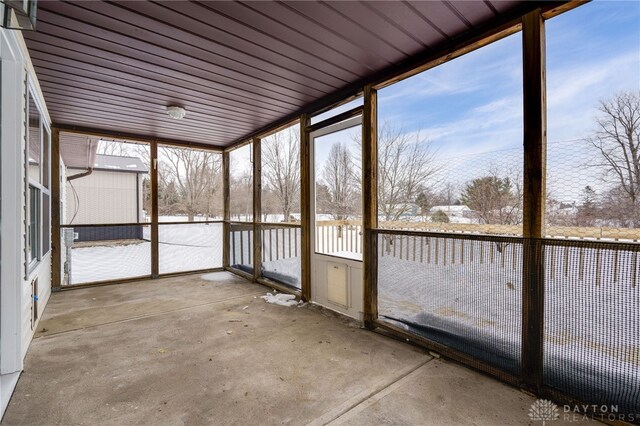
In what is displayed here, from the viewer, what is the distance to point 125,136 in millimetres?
5016

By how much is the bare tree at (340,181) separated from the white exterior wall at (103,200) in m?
3.90

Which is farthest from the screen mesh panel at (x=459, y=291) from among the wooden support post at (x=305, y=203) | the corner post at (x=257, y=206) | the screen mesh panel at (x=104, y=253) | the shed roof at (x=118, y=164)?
the shed roof at (x=118, y=164)

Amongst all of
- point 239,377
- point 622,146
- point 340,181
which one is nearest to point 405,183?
point 340,181

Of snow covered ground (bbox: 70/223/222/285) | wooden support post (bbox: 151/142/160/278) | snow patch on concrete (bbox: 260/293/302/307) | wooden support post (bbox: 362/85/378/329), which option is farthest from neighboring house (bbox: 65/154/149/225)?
wooden support post (bbox: 362/85/378/329)

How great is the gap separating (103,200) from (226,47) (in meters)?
4.85

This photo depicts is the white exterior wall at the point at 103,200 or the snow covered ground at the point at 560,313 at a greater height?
the white exterior wall at the point at 103,200

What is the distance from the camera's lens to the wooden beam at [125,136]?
4.59 m

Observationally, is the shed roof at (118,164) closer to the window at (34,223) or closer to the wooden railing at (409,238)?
the window at (34,223)

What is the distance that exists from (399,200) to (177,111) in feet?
9.48

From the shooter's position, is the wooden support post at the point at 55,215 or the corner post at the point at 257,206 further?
the corner post at the point at 257,206

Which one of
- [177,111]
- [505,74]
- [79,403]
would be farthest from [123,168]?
[505,74]

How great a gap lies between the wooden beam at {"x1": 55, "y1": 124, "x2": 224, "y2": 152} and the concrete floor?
282cm

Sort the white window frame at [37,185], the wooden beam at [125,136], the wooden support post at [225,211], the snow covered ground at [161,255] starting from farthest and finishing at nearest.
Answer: the wooden support post at [225,211], the snow covered ground at [161,255], the wooden beam at [125,136], the white window frame at [37,185]

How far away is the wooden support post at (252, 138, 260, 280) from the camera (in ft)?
16.4
